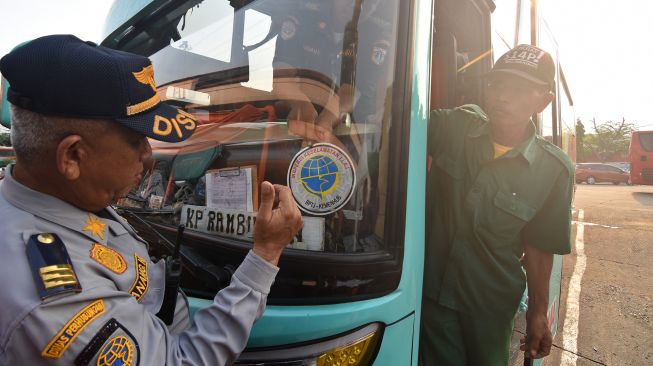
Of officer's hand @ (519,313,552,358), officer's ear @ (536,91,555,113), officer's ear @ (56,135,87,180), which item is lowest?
officer's hand @ (519,313,552,358)

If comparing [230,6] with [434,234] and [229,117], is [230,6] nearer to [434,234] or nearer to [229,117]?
[229,117]

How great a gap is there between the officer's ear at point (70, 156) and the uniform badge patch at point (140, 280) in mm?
276

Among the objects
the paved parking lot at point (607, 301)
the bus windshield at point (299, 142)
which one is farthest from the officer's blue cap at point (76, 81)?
the paved parking lot at point (607, 301)

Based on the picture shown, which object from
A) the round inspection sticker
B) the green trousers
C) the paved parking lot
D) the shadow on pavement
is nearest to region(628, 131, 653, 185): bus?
the shadow on pavement

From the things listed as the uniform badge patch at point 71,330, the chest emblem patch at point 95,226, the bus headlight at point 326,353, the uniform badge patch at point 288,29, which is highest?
the uniform badge patch at point 288,29

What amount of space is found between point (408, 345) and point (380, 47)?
1.01 metres

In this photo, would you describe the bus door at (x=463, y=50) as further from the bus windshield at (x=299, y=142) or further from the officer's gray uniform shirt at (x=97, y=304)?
the officer's gray uniform shirt at (x=97, y=304)

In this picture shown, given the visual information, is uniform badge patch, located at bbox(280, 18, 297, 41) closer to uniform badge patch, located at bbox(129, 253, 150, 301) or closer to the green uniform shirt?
the green uniform shirt

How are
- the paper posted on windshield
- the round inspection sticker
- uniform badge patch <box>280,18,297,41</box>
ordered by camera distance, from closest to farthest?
the round inspection sticker < the paper posted on windshield < uniform badge patch <box>280,18,297,41</box>

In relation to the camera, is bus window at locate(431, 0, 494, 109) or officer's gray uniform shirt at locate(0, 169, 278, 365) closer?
officer's gray uniform shirt at locate(0, 169, 278, 365)

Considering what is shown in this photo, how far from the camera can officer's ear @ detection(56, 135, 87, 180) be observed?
0.82m

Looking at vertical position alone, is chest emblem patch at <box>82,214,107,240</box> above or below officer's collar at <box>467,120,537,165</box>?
below

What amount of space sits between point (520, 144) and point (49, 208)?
160cm

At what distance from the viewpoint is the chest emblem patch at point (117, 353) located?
722 millimetres
